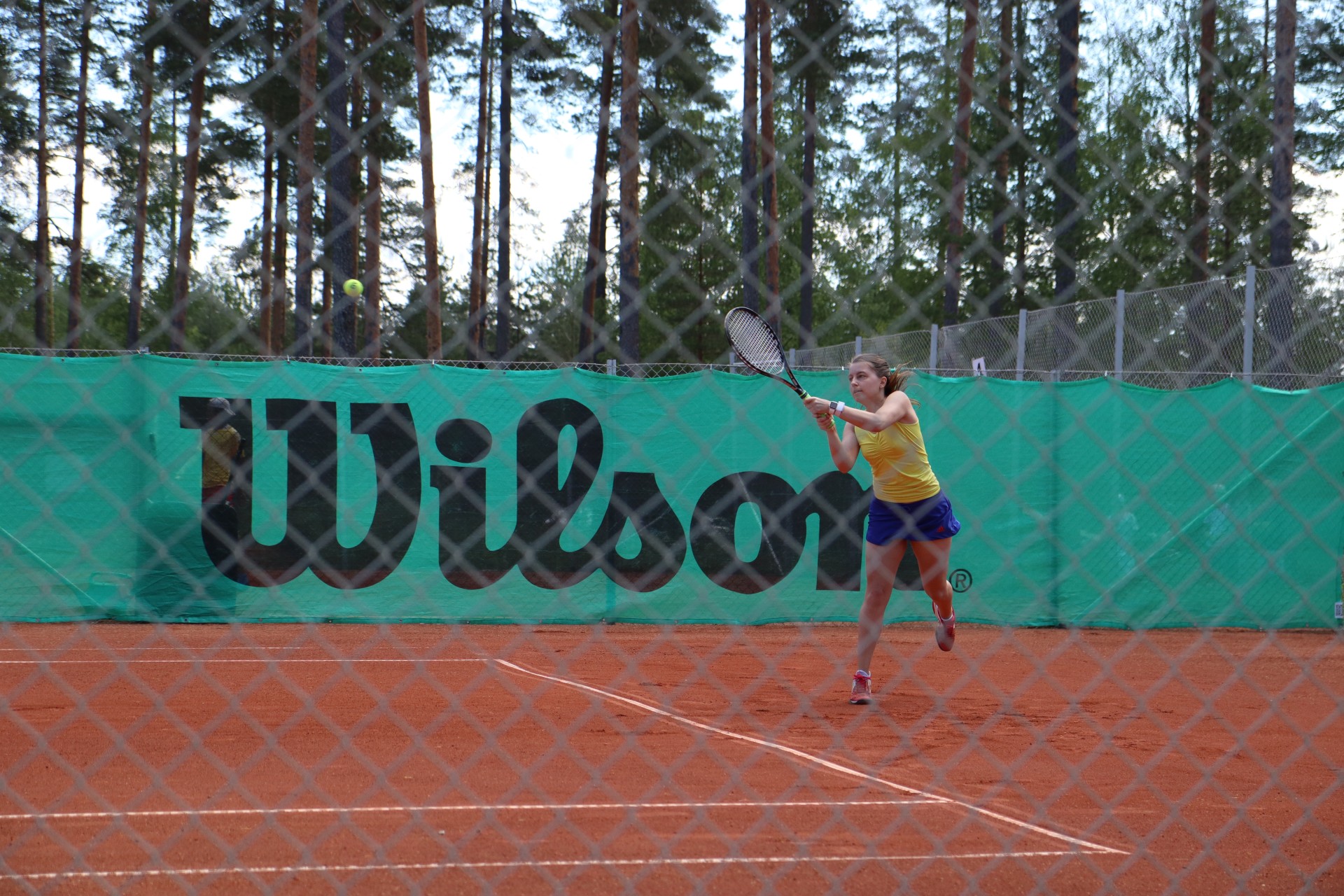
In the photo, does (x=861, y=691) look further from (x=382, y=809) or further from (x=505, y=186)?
(x=505, y=186)

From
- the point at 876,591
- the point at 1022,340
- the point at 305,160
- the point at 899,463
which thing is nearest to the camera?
the point at 305,160

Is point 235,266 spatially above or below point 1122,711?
above

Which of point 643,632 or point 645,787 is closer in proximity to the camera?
point 645,787

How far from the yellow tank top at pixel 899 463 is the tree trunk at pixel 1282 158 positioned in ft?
4.76

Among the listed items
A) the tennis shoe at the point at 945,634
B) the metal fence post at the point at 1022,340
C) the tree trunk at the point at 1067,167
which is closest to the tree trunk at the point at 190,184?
the tree trunk at the point at 1067,167

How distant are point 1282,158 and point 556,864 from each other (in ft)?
9.36

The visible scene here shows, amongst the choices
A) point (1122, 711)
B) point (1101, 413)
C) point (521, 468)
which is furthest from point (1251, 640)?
point (521, 468)

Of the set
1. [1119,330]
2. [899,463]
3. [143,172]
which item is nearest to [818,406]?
[899,463]

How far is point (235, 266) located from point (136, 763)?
3.18m

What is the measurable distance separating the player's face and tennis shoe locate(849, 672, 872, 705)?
1788 millimetres

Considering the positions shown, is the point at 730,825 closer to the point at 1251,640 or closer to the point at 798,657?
the point at 798,657

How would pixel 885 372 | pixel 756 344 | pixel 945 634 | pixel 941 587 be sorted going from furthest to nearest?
pixel 945 634, pixel 941 587, pixel 885 372, pixel 756 344

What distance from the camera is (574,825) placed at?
3713 millimetres

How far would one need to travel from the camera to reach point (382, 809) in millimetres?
3883
